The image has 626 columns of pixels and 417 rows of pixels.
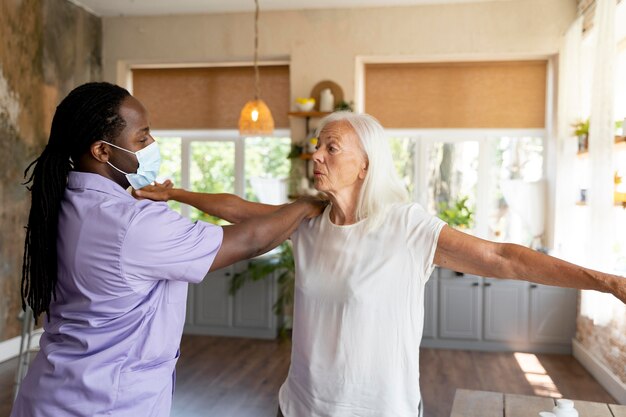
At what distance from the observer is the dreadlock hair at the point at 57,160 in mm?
1328

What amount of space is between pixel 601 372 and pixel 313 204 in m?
3.70

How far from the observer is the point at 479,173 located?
589 centimetres

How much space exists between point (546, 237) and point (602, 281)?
184 inches

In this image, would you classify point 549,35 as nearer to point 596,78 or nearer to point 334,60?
point 596,78

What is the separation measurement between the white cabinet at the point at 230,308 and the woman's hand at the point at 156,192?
13.0 ft

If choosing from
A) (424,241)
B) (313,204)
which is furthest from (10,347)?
(424,241)

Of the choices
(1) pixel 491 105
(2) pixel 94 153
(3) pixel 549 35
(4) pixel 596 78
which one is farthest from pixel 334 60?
(2) pixel 94 153

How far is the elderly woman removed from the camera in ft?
4.88

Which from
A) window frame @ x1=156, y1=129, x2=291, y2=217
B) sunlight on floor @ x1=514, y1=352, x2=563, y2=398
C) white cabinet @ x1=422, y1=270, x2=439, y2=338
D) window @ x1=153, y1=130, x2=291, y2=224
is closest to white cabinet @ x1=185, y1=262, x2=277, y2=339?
window @ x1=153, y1=130, x2=291, y2=224

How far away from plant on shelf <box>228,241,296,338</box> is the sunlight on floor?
2.06 meters

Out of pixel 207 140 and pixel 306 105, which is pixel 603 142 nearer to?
pixel 306 105

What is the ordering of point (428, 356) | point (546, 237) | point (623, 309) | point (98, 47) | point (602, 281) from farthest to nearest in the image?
1. point (98, 47)
2. point (546, 237)
3. point (428, 356)
4. point (623, 309)
5. point (602, 281)

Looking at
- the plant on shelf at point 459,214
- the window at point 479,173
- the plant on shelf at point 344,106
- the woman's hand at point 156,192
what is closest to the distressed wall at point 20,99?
the plant on shelf at point 344,106

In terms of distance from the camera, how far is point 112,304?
1310 mm
